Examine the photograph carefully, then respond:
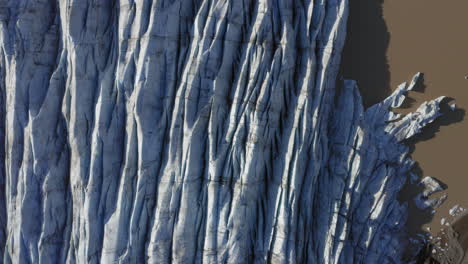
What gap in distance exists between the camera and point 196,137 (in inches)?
Result: 113

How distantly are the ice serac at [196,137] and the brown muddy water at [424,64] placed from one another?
0.13 metres

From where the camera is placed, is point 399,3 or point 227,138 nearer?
point 227,138

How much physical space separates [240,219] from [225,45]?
1412 millimetres

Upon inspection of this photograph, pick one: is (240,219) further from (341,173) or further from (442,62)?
(442,62)

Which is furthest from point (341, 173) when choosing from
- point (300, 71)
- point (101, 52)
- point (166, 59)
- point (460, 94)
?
point (101, 52)

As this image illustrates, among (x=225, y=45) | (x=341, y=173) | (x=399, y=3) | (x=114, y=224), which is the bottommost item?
(x=114, y=224)

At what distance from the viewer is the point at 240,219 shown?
2805 mm

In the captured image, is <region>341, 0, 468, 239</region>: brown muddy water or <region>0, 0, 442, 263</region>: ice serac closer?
<region>0, 0, 442, 263</region>: ice serac

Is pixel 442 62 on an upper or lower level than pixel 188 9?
lower

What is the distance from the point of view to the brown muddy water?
2967 millimetres

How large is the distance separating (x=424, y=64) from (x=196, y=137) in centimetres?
205

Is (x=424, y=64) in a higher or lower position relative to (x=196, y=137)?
higher

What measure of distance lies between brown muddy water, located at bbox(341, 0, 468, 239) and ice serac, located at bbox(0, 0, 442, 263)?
0.43 feet

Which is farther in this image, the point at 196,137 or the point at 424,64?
the point at 424,64
